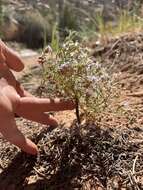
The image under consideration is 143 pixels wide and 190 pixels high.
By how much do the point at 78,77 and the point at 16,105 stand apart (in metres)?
0.32

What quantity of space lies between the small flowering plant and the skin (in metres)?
0.08

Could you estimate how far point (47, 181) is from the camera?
2.73 metres

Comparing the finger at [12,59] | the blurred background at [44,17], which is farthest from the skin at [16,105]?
the blurred background at [44,17]

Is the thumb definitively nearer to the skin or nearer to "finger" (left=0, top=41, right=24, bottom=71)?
the skin

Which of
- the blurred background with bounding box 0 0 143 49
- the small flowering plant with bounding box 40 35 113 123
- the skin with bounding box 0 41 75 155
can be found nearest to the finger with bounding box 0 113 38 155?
the skin with bounding box 0 41 75 155

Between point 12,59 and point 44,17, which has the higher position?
point 12,59

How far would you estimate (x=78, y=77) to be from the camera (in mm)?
2852

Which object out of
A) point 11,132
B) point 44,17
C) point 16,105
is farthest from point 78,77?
point 44,17

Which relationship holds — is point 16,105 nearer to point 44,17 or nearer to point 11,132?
point 11,132

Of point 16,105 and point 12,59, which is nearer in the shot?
point 16,105

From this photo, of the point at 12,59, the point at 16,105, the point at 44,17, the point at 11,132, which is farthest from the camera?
the point at 44,17

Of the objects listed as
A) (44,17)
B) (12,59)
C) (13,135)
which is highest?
(12,59)

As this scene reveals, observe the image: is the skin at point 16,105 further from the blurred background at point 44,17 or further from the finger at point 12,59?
the blurred background at point 44,17

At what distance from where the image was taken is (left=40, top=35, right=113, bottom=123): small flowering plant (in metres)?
2.85
